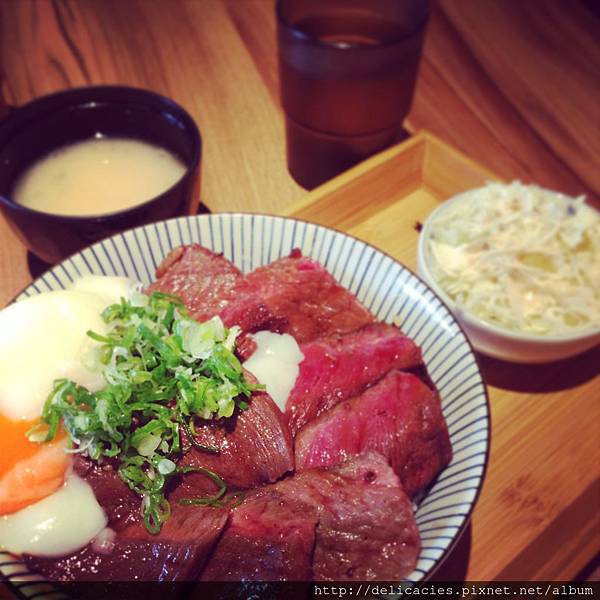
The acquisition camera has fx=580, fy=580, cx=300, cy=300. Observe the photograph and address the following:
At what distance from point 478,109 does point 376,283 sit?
1519 mm

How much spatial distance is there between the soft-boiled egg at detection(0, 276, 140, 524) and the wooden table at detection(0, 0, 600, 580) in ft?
2.40

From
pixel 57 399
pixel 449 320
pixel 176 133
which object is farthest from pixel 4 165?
pixel 449 320

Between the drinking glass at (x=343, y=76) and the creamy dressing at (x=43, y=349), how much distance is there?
130 cm

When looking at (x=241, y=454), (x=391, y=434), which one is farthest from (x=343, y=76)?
(x=241, y=454)

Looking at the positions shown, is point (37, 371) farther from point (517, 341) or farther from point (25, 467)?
point (517, 341)

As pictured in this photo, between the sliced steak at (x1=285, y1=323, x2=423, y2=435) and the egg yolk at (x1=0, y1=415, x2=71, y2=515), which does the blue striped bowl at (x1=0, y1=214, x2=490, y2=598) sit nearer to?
the sliced steak at (x1=285, y1=323, x2=423, y2=435)

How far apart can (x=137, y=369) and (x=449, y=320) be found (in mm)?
924

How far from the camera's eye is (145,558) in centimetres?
132

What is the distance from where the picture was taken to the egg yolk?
1363 mm

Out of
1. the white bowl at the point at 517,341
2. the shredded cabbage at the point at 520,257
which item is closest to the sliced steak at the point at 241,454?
the white bowl at the point at 517,341

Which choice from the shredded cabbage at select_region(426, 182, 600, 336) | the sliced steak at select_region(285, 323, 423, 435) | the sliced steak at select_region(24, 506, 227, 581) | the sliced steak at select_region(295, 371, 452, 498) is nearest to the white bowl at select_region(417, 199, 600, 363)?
the shredded cabbage at select_region(426, 182, 600, 336)

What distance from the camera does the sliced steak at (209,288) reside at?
172 centimetres

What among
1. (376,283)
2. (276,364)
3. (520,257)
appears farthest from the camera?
(520,257)

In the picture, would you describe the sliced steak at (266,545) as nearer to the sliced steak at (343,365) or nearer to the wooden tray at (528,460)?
the sliced steak at (343,365)
